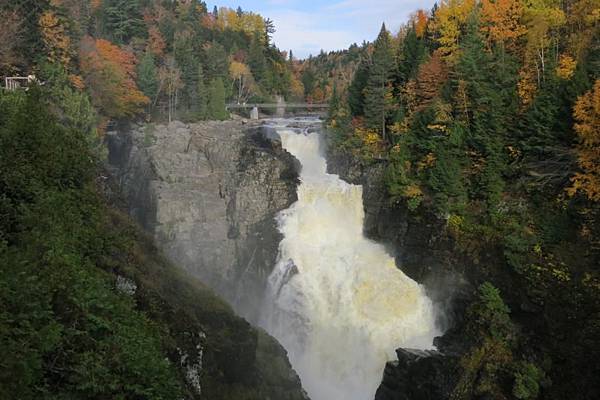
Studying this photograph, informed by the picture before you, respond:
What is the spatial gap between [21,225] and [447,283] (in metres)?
22.3

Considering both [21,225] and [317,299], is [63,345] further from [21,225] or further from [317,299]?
[317,299]

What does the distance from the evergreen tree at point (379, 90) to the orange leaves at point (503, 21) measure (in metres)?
7.51

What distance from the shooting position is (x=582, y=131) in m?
22.0

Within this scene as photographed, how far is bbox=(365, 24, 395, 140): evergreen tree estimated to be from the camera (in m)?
38.1

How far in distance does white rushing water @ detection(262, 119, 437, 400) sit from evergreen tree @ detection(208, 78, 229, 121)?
2154cm

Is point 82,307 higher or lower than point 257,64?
lower

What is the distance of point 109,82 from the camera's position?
42.8 meters

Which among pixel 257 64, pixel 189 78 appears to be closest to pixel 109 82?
pixel 189 78

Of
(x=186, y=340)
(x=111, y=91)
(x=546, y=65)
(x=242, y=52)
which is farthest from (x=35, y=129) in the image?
(x=242, y=52)

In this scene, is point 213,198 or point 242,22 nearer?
point 213,198

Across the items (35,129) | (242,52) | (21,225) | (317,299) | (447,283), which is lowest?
(317,299)

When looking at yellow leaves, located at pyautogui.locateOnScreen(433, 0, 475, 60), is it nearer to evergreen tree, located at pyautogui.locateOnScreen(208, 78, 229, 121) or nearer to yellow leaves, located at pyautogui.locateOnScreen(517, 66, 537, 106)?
yellow leaves, located at pyautogui.locateOnScreen(517, 66, 537, 106)

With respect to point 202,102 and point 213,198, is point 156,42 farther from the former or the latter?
point 213,198

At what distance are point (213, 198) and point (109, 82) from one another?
15385mm
